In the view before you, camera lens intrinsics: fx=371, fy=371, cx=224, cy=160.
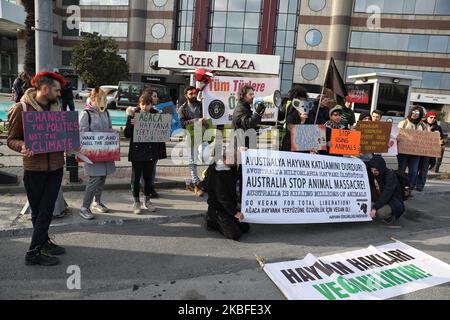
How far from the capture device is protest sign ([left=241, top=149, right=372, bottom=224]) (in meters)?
4.89

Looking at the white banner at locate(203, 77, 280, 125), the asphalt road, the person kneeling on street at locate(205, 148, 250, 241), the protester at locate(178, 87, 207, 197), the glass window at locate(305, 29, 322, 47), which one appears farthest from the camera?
the glass window at locate(305, 29, 322, 47)

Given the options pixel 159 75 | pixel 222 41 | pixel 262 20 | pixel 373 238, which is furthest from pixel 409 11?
pixel 373 238

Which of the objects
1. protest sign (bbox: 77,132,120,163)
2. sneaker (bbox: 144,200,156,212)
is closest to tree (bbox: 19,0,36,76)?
protest sign (bbox: 77,132,120,163)

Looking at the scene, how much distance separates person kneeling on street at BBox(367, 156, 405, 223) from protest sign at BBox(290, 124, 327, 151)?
92 centimetres

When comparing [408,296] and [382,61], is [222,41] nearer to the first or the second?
[382,61]

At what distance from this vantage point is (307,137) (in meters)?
5.83

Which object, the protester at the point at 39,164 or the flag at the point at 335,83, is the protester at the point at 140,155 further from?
the flag at the point at 335,83

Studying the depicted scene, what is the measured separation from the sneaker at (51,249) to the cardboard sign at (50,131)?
3.45ft

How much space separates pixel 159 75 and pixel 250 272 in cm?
→ 4216

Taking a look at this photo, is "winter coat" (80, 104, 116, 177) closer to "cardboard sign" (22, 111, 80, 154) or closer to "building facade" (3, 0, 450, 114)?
"cardboard sign" (22, 111, 80, 154)

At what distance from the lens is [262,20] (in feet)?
136

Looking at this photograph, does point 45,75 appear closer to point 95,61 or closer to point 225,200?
point 225,200

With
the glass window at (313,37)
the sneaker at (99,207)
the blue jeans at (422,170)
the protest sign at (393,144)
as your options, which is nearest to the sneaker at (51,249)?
the sneaker at (99,207)

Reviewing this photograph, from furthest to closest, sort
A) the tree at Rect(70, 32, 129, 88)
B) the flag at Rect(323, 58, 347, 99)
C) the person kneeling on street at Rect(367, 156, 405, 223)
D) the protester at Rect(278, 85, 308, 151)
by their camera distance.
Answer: the tree at Rect(70, 32, 129, 88), the flag at Rect(323, 58, 347, 99), the protester at Rect(278, 85, 308, 151), the person kneeling on street at Rect(367, 156, 405, 223)
